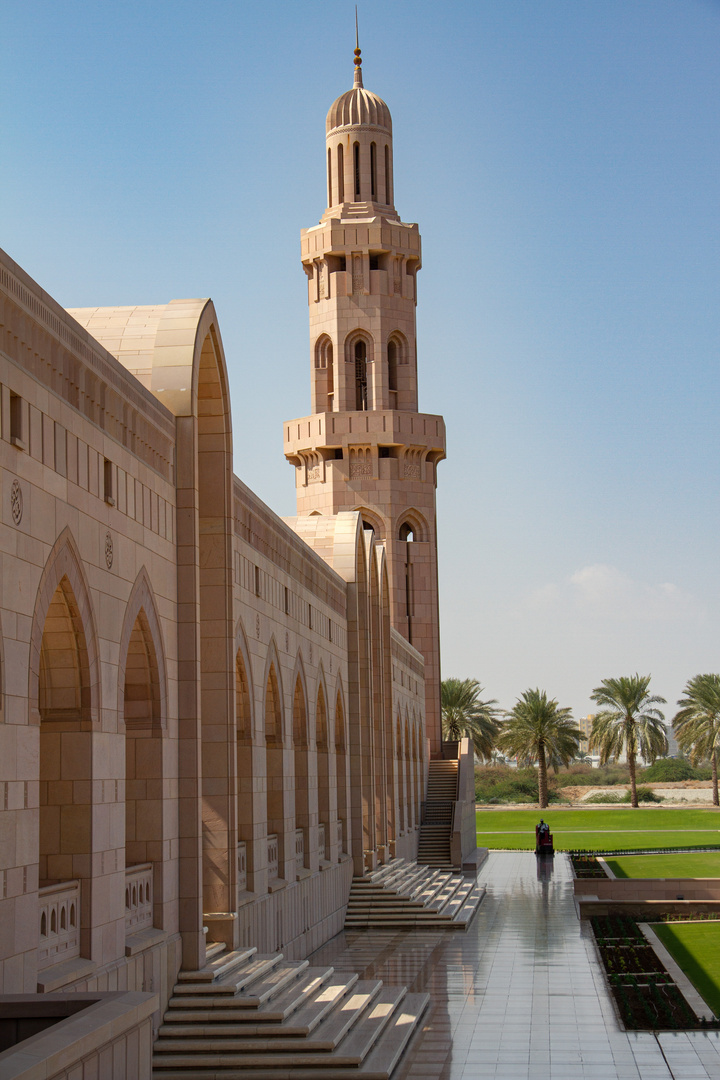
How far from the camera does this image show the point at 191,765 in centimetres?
1473

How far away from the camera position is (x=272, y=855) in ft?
64.7

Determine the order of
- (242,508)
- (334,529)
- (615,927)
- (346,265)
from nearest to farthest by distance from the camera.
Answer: (242,508)
(615,927)
(334,529)
(346,265)

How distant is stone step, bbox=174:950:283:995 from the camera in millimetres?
13656

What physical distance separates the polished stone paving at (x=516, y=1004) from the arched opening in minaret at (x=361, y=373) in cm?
2465

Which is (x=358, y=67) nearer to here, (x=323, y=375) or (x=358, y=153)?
(x=358, y=153)

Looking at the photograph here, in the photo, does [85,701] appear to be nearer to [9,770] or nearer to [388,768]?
[9,770]

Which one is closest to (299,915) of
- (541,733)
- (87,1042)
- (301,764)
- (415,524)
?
(301,764)

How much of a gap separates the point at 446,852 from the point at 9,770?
29.9 metres

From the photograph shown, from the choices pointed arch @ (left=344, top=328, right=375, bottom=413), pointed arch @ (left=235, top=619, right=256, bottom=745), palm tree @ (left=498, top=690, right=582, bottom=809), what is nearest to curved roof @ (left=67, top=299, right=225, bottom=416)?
pointed arch @ (left=235, top=619, right=256, bottom=745)

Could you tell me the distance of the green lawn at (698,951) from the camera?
56.4 ft

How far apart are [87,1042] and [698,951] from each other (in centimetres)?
1572

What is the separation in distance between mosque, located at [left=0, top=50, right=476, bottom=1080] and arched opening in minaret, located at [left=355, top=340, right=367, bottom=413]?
64.9ft

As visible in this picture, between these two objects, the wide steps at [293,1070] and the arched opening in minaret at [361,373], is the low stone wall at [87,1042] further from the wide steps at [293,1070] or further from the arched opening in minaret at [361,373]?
the arched opening in minaret at [361,373]

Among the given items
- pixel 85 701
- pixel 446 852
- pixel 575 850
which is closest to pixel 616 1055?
pixel 85 701
